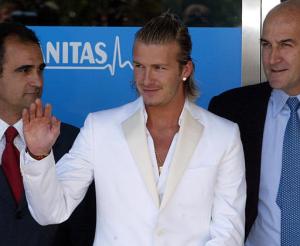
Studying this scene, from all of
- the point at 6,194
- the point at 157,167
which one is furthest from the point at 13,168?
the point at 157,167

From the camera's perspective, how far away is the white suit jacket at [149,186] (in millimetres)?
3090

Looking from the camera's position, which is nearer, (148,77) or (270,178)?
(148,77)

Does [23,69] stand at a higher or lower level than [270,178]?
higher

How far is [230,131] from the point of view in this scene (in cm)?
328

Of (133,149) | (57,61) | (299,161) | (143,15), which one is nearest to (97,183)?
(133,149)

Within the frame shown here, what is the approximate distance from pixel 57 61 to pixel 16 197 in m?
1.15

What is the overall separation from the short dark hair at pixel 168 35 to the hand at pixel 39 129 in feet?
1.68

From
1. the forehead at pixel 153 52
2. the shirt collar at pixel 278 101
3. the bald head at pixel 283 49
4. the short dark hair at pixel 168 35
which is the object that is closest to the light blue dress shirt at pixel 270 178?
the shirt collar at pixel 278 101

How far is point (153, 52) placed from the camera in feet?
10.4

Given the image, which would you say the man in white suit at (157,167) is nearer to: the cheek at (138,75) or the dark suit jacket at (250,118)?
the cheek at (138,75)

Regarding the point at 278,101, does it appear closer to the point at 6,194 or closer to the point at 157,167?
the point at 157,167

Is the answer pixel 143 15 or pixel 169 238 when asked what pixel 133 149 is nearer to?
pixel 169 238

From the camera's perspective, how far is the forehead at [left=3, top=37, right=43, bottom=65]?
3691 millimetres

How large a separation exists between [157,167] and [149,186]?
10 cm
